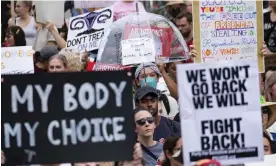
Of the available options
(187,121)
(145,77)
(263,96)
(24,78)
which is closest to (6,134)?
(24,78)

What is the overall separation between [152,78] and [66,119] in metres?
3.74

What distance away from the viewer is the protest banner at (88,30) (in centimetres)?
1235

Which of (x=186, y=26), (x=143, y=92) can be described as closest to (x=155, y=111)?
(x=143, y=92)

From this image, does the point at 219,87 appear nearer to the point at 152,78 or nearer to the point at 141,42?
the point at 152,78

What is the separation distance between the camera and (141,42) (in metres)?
11.4

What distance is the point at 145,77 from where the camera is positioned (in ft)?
35.4

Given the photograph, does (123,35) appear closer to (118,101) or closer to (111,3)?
(111,3)

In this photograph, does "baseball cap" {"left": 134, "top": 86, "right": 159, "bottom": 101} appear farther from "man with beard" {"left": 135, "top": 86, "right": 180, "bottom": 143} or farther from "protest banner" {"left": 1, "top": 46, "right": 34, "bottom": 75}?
"protest banner" {"left": 1, "top": 46, "right": 34, "bottom": 75}

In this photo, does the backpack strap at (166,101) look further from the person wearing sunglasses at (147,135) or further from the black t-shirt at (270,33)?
the black t-shirt at (270,33)

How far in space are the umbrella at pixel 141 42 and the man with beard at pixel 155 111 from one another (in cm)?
143

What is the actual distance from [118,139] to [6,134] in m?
0.69

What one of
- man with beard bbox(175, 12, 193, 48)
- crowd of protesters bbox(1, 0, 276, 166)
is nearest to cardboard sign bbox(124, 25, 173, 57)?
crowd of protesters bbox(1, 0, 276, 166)

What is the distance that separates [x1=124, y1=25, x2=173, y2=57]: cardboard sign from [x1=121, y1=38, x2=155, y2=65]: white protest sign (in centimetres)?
21

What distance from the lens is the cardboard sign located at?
1164 centimetres
